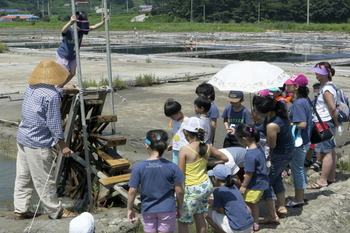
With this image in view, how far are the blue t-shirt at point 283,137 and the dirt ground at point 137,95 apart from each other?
2.41 meters

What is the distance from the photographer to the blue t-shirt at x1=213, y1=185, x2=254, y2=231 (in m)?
4.58

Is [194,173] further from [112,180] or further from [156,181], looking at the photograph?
[112,180]

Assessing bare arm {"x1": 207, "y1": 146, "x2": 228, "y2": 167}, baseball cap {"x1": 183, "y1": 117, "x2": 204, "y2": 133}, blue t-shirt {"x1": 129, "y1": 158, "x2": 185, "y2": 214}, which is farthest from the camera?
bare arm {"x1": 207, "y1": 146, "x2": 228, "y2": 167}

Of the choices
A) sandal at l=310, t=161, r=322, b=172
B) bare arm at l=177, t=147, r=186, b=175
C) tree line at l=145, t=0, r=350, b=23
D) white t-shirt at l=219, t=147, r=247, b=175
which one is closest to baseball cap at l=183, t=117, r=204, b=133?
bare arm at l=177, t=147, r=186, b=175

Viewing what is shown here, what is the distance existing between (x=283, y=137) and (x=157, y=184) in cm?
173

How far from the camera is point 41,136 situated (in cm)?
Result: 519

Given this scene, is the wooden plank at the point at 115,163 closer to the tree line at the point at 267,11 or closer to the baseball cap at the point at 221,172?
the baseball cap at the point at 221,172

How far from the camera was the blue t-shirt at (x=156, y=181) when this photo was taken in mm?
4141

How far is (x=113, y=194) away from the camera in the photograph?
6113 mm

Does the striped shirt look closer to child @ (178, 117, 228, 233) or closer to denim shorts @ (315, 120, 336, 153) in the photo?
child @ (178, 117, 228, 233)

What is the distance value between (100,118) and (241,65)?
6.83ft

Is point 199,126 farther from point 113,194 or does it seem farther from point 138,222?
point 113,194

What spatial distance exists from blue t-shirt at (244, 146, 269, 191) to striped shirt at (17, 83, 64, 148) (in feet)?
6.93

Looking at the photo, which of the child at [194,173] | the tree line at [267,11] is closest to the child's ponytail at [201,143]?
the child at [194,173]
